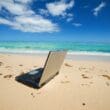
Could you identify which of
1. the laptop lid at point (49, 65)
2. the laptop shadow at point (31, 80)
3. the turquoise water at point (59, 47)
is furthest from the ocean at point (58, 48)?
the laptop lid at point (49, 65)

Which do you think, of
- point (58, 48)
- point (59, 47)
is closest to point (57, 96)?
point (58, 48)

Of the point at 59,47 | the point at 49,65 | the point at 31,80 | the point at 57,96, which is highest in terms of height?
the point at 49,65

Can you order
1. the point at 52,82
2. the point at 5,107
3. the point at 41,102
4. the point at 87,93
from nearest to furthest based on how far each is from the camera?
the point at 5,107 → the point at 41,102 → the point at 87,93 → the point at 52,82

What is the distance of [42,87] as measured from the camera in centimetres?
357

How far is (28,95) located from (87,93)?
5.11 feet

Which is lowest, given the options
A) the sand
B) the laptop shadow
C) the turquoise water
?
the turquoise water

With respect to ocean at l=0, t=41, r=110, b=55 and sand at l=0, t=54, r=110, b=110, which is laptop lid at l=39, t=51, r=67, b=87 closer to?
sand at l=0, t=54, r=110, b=110

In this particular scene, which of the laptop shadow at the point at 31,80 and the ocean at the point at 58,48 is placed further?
the ocean at the point at 58,48

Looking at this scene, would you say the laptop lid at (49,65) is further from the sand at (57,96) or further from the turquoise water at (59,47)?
the turquoise water at (59,47)

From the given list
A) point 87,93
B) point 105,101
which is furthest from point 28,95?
point 105,101

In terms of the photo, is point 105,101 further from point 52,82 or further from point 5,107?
point 5,107

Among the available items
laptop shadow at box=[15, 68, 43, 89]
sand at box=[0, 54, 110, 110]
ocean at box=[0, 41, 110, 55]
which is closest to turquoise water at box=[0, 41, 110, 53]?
ocean at box=[0, 41, 110, 55]

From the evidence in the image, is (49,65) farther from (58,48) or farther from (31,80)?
(58,48)

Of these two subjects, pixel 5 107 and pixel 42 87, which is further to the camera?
pixel 42 87
